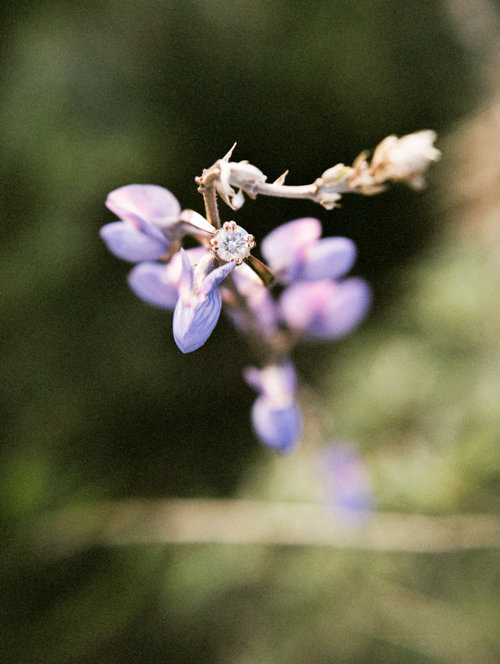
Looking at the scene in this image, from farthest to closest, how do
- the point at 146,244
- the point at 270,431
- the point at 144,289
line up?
the point at 270,431
the point at 144,289
the point at 146,244

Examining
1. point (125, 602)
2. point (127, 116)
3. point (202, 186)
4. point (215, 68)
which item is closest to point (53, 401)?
point (125, 602)

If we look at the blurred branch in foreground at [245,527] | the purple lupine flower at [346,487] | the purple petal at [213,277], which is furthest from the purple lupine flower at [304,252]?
the blurred branch in foreground at [245,527]

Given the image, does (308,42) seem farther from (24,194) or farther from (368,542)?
(368,542)

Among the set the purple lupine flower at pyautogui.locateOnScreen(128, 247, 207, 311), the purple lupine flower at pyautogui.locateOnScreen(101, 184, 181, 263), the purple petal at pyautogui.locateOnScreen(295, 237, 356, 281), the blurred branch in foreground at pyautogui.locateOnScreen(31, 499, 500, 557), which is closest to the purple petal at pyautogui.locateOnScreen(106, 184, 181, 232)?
the purple lupine flower at pyautogui.locateOnScreen(101, 184, 181, 263)

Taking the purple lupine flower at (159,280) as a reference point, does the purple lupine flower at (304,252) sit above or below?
above

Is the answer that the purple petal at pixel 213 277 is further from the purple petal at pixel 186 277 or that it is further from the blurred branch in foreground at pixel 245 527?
the blurred branch in foreground at pixel 245 527
